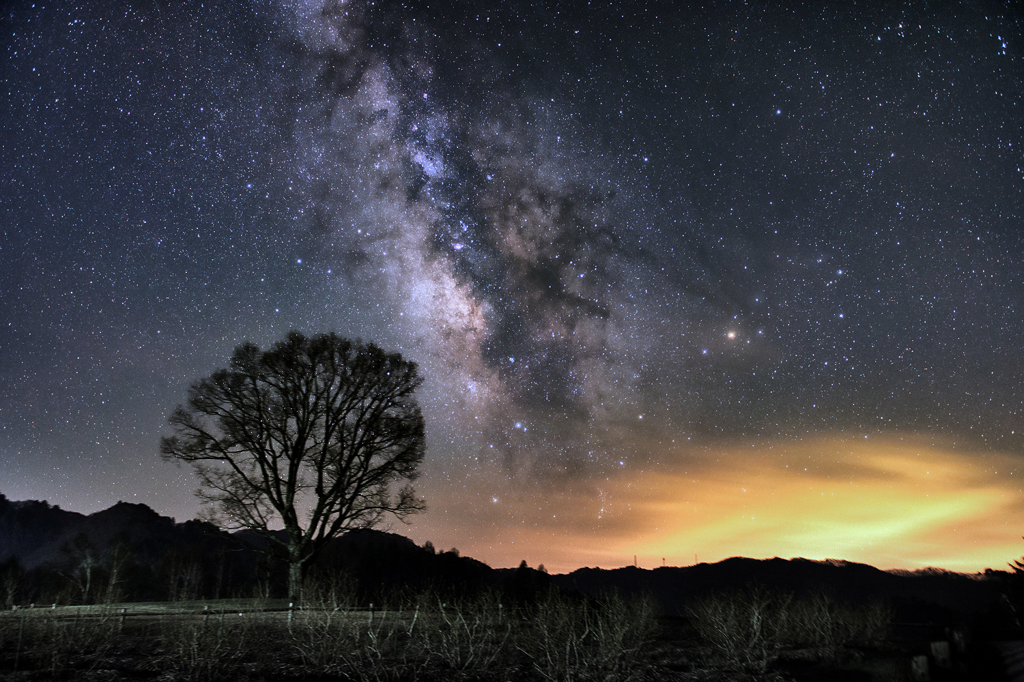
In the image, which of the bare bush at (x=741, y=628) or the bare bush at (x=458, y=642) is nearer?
the bare bush at (x=458, y=642)

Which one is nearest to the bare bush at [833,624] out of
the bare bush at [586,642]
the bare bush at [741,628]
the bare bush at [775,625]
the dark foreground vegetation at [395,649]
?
the bare bush at [775,625]

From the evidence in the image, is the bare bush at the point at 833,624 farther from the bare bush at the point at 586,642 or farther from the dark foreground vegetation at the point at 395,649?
the bare bush at the point at 586,642

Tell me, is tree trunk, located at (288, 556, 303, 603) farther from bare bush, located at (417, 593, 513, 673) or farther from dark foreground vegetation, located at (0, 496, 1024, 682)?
bare bush, located at (417, 593, 513, 673)

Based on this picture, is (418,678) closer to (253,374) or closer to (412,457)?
(412,457)

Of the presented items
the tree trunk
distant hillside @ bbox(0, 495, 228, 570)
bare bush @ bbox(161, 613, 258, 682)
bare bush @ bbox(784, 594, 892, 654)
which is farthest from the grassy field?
distant hillside @ bbox(0, 495, 228, 570)

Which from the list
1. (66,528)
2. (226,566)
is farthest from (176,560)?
(66,528)

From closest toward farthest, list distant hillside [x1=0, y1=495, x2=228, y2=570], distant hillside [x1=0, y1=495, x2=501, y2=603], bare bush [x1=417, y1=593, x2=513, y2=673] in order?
1. bare bush [x1=417, y1=593, x2=513, y2=673]
2. distant hillside [x1=0, y1=495, x2=501, y2=603]
3. distant hillside [x1=0, y1=495, x2=228, y2=570]

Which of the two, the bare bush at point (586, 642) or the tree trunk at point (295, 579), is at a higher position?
the tree trunk at point (295, 579)

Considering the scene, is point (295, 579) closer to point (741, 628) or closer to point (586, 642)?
point (586, 642)

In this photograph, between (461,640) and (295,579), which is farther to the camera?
(295,579)

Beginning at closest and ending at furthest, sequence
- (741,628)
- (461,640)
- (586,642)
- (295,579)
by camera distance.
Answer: (461,640)
(586,642)
(295,579)
(741,628)

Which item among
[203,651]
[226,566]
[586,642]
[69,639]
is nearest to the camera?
[203,651]

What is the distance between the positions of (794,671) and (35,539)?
590ft

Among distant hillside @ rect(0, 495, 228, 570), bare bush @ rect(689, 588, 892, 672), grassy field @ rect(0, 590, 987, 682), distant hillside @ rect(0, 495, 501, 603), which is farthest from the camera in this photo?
distant hillside @ rect(0, 495, 228, 570)
